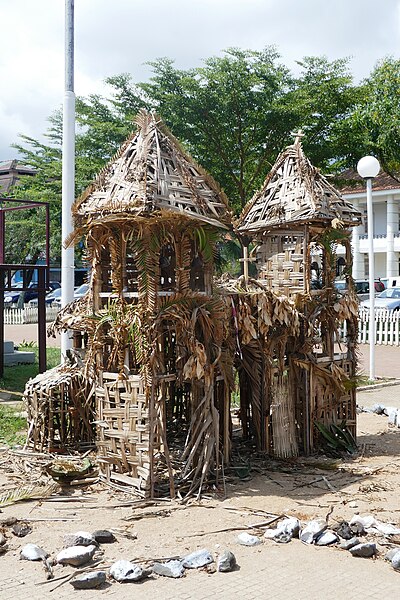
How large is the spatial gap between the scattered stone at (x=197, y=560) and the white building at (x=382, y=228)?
123ft

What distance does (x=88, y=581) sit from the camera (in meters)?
5.75

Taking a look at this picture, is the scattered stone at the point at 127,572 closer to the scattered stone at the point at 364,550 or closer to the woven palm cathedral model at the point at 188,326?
the scattered stone at the point at 364,550

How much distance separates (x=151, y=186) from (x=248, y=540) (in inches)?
150

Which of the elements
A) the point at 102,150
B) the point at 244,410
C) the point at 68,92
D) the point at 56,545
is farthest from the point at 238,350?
the point at 102,150

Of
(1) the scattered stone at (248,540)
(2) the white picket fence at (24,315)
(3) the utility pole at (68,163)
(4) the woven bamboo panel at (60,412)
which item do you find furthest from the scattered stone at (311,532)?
(2) the white picket fence at (24,315)

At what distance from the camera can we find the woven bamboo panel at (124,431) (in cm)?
803

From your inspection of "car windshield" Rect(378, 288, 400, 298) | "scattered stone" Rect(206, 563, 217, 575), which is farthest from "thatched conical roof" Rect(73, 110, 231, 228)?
"car windshield" Rect(378, 288, 400, 298)

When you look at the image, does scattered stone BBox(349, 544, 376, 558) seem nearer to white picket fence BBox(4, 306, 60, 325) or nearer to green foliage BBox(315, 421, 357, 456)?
green foliage BBox(315, 421, 357, 456)

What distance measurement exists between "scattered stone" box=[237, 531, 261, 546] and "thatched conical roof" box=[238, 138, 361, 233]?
4.62 meters

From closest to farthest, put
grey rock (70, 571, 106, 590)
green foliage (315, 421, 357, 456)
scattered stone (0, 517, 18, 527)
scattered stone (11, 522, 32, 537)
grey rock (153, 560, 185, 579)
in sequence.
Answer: grey rock (70, 571, 106, 590)
grey rock (153, 560, 185, 579)
scattered stone (11, 522, 32, 537)
scattered stone (0, 517, 18, 527)
green foliage (315, 421, 357, 456)

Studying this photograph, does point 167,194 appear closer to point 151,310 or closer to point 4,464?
point 151,310

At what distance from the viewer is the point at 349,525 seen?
22.4 ft

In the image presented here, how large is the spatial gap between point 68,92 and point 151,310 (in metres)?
6.81

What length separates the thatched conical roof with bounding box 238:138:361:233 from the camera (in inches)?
393
